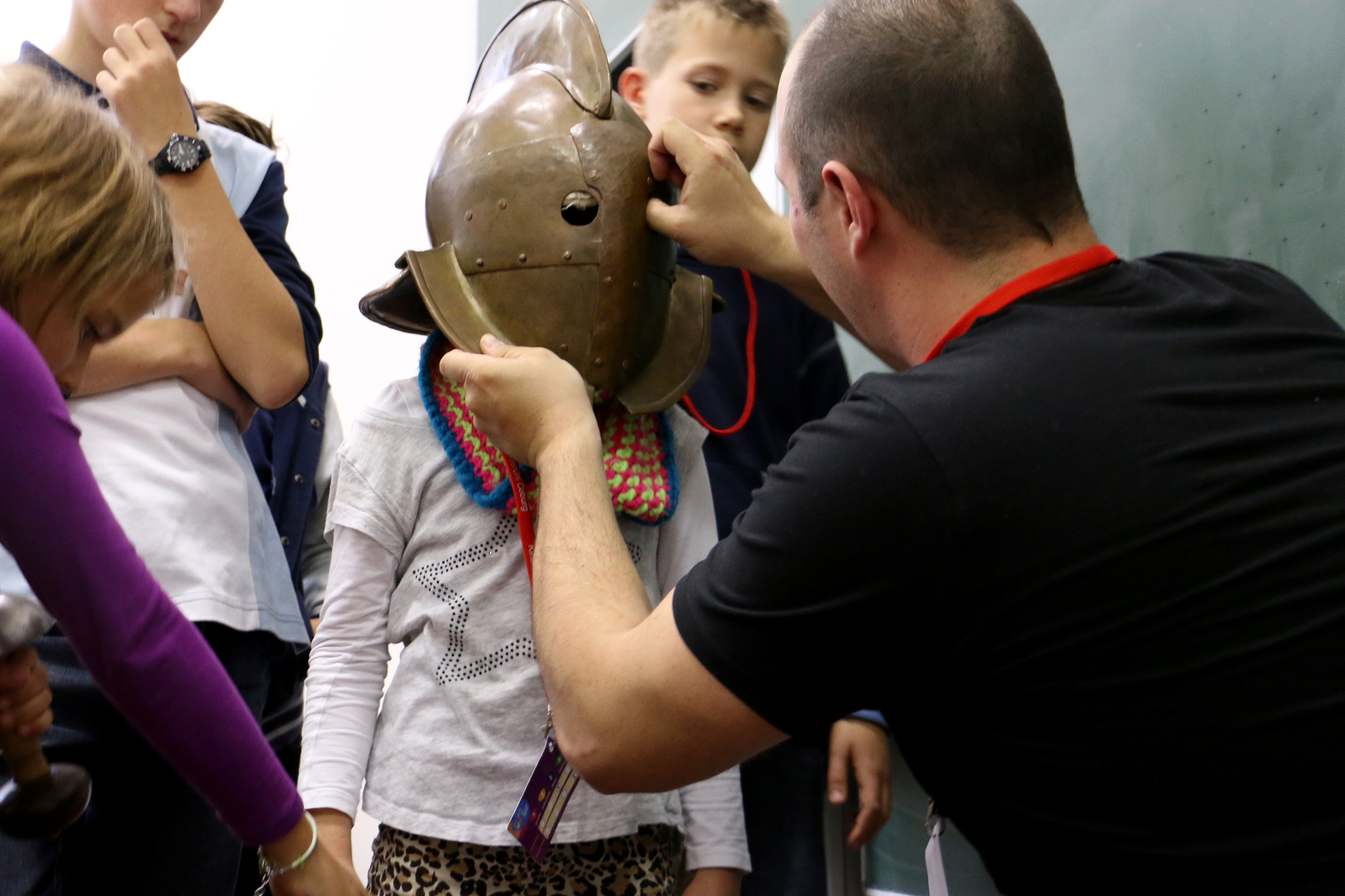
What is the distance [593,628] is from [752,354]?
732 mm

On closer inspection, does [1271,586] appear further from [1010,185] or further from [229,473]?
[229,473]

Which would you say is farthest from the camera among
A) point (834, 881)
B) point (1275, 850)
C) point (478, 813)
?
point (834, 881)

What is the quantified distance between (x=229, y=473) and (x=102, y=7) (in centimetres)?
61

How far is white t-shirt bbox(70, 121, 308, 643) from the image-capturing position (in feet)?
4.14

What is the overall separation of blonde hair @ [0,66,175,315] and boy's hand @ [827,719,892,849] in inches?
39.3

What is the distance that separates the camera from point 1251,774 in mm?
868

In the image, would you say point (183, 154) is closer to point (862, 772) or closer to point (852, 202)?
point (852, 202)

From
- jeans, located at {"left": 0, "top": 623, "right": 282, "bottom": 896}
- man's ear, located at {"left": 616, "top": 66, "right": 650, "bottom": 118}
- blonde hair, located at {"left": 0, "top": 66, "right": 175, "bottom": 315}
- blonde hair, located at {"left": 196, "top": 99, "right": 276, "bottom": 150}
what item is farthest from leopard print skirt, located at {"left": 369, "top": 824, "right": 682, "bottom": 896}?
blonde hair, located at {"left": 196, "top": 99, "right": 276, "bottom": 150}

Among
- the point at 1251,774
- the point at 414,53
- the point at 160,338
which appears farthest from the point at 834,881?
the point at 414,53

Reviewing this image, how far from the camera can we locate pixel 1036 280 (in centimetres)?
104

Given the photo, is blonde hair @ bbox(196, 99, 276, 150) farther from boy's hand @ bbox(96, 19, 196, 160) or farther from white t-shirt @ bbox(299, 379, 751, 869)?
white t-shirt @ bbox(299, 379, 751, 869)

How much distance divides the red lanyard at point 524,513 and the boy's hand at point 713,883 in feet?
1.38

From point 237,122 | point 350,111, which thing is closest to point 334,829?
point 237,122

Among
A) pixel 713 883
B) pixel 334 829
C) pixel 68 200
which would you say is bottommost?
pixel 713 883
